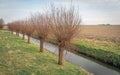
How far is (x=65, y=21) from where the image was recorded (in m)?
21.7

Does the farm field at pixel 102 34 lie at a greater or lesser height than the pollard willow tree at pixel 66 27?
lesser

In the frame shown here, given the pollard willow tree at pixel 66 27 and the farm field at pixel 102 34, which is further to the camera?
the farm field at pixel 102 34

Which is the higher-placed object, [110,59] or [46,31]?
[46,31]

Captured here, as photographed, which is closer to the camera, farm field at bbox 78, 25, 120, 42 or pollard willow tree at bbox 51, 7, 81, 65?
pollard willow tree at bbox 51, 7, 81, 65

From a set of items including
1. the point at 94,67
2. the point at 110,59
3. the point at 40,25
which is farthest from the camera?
the point at 40,25

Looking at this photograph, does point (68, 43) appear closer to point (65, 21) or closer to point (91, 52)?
Answer: point (65, 21)

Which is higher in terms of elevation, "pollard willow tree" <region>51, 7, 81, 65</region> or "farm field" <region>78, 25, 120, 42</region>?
"pollard willow tree" <region>51, 7, 81, 65</region>

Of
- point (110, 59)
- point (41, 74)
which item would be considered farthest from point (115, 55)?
point (41, 74)

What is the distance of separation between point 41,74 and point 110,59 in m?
14.2

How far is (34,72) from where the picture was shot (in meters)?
19.0

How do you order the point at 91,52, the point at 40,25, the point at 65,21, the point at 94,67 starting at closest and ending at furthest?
the point at 65,21, the point at 94,67, the point at 40,25, the point at 91,52

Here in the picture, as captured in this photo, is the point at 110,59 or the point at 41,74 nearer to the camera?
the point at 41,74

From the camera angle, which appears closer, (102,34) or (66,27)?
(66,27)

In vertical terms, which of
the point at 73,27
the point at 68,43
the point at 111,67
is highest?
the point at 73,27
